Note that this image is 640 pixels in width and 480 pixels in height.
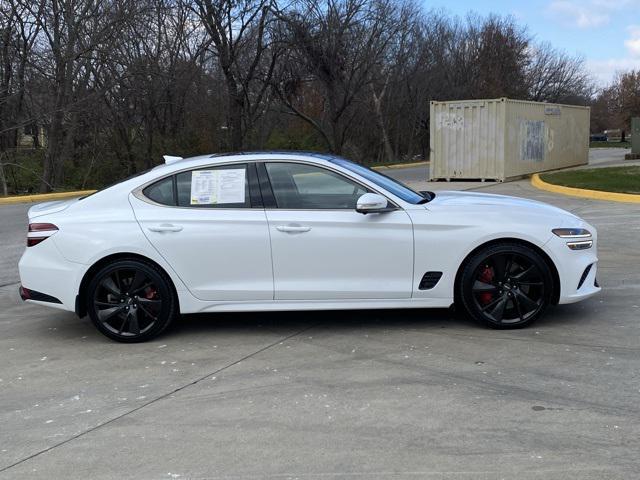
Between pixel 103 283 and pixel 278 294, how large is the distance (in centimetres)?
143

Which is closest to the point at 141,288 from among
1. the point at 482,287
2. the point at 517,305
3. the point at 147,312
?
the point at 147,312

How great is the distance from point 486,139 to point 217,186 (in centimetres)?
1694

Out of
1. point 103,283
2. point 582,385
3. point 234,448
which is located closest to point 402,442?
point 234,448

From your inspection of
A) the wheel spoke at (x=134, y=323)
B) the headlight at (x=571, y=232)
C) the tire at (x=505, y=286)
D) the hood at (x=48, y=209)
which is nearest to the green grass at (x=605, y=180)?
the headlight at (x=571, y=232)

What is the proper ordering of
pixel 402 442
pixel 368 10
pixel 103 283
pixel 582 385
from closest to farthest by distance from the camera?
pixel 402 442 → pixel 582 385 → pixel 103 283 → pixel 368 10

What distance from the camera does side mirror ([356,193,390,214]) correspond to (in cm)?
Result: 506

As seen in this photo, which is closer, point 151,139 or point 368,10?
point 151,139

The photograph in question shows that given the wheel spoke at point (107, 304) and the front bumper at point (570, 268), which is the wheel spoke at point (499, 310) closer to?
the front bumper at point (570, 268)

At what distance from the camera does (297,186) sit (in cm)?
537

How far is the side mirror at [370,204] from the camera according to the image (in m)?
5.06

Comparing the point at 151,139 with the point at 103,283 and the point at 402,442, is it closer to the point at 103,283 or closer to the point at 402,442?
the point at 103,283

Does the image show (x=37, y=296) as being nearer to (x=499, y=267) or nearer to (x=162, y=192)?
(x=162, y=192)

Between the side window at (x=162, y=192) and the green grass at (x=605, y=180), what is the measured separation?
40.7ft

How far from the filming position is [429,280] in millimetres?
5246
